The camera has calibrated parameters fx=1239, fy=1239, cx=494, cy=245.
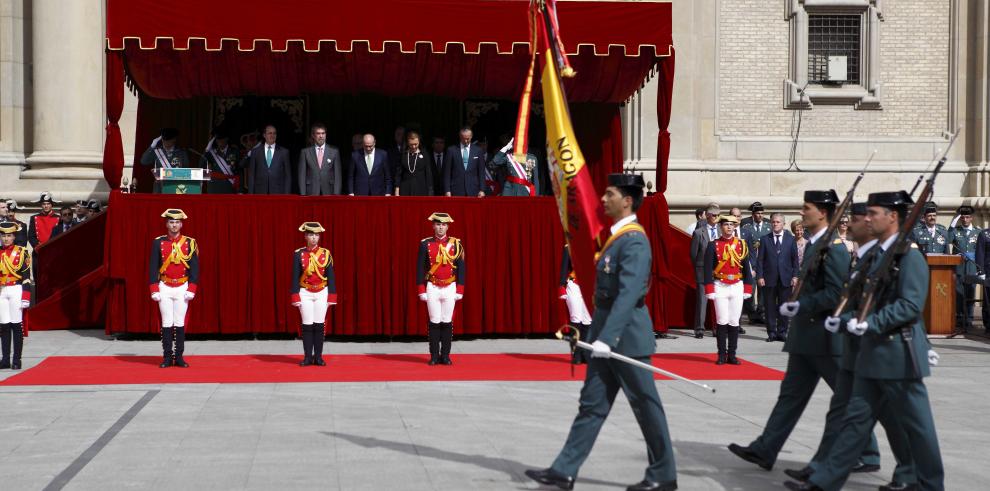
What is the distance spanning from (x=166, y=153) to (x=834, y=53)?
1194cm

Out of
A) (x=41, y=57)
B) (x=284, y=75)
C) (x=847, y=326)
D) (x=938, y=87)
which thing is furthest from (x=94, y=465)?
(x=938, y=87)

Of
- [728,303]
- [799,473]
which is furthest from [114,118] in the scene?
[799,473]

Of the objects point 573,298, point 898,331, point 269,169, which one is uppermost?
point 269,169

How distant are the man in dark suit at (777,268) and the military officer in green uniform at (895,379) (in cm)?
1010

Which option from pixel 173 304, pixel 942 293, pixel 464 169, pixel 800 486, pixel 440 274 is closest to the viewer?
pixel 800 486

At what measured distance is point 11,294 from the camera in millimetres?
13406

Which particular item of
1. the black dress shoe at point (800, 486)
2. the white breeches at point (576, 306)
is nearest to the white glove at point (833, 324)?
the black dress shoe at point (800, 486)

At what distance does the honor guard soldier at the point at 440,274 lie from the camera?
47.0 ft

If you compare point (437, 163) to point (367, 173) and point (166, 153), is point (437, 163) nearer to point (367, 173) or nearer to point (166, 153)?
point (367, 173)

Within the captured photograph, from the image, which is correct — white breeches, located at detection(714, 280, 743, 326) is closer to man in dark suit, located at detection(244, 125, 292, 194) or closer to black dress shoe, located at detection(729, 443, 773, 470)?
black dress shoe, located at detection(729, 443, 773, 470)

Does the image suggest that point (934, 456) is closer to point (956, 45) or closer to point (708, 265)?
point (708, 265)

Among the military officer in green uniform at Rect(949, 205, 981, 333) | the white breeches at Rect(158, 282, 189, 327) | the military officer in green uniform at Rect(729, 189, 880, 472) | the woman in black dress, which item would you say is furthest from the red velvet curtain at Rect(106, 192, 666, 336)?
the military officer in green uniform at Rect(729, 189, 880, 472)

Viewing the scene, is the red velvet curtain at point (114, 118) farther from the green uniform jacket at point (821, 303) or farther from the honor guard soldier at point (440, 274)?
the green uniform jacket at point (821, 303)

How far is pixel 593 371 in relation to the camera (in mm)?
7418
